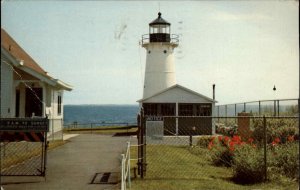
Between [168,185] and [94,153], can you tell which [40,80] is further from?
[168,185]

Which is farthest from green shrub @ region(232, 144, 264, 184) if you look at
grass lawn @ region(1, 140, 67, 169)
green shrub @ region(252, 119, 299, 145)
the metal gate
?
grass lawn @ region(1, 140, 67, 169)

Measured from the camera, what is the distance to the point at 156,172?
1160 cm

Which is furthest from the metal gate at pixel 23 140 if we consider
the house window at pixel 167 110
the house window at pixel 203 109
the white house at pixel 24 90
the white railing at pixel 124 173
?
the house window at pixel 203 109

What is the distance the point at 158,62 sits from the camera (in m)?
35.4

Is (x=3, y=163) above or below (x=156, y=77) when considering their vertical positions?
below

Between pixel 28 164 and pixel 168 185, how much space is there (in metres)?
5.37

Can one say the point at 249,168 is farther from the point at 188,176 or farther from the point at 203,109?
the point at 203,109

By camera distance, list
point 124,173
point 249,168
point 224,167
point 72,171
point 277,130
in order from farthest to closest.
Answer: point 277,130 < point 224,167 < point 72,171 < point 249,168 < point 124,173

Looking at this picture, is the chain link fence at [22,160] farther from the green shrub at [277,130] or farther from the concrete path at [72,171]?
the green shrub at [277,130]

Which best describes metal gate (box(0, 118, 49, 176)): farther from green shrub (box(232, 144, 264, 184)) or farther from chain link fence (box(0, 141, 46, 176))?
green shrub (box(232, 144, 264, 184))

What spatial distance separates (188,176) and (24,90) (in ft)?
44.3

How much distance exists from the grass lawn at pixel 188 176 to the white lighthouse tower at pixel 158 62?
1977 cm

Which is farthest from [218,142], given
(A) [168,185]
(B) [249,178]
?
(A) [168,185]

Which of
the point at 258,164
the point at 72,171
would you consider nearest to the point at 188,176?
the point at 258,164
